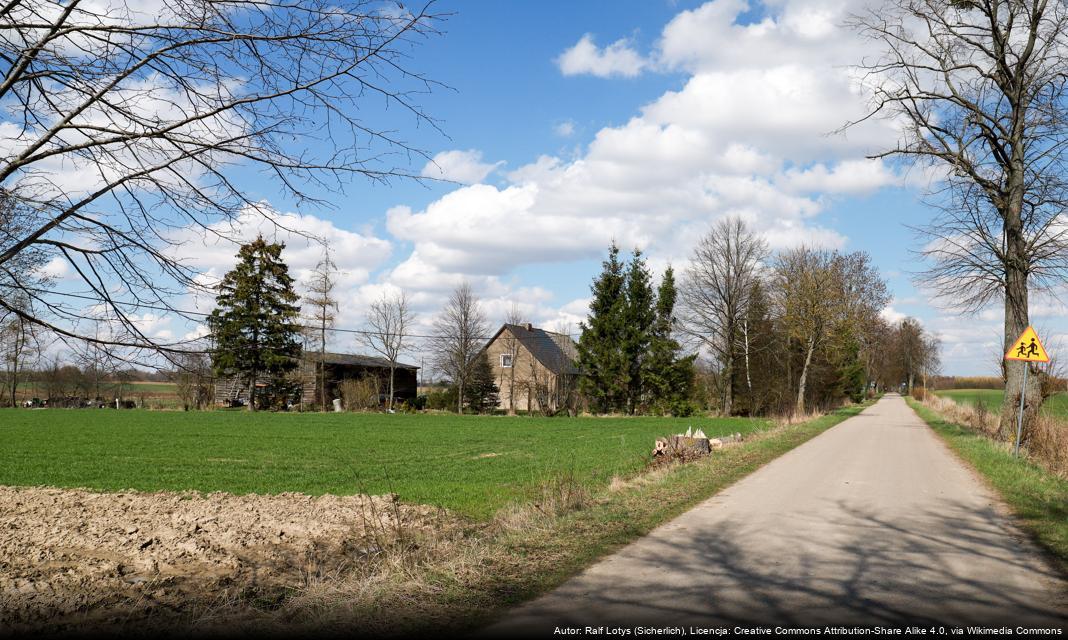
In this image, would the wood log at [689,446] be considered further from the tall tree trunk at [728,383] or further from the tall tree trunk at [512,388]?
the tall tree trunk at [512,388]

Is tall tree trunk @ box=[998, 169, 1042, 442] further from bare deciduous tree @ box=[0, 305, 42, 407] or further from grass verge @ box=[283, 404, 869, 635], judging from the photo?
bare deciduous tree @ box=[0, 305, 42, 407]

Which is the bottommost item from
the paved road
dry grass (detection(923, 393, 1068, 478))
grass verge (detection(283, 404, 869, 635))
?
grass verge (detection(283, 404, 869, 635))

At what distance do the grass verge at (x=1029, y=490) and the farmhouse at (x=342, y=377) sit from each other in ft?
150

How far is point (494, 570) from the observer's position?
666 centimetres

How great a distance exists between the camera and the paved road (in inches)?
209

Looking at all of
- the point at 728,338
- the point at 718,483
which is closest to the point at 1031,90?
the point at 718,483

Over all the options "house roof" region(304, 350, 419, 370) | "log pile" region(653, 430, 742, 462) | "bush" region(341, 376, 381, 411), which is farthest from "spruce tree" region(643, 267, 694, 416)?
"log pile" region(653, 430, 742, 462)

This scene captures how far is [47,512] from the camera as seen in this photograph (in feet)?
35.8

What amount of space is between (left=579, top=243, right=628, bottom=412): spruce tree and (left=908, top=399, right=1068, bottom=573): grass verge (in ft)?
108

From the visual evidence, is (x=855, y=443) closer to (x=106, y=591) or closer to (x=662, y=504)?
(x=662, y=504)

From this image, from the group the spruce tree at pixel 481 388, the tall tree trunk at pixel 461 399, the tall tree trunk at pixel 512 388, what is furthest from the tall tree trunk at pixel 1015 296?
the spruce tree at pixel 481 388

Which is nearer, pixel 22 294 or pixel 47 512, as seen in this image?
pixel 22 294

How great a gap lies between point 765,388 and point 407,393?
38.9 metres

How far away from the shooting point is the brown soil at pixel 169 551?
6414mm
